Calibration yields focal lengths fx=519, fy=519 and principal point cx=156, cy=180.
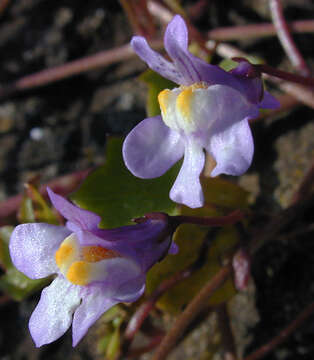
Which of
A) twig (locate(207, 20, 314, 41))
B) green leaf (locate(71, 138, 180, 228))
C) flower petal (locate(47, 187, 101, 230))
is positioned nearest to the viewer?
flower petal (locate(47, 187, 101, 230))

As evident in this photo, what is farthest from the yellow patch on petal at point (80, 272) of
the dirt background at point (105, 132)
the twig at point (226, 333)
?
the dirt background at point (105, 132)

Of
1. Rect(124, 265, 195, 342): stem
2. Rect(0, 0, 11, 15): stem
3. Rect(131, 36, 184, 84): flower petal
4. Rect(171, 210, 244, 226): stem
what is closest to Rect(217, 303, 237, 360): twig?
Rect(124, 265, 195, 342): stem

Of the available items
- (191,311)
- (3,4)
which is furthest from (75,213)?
(3,4)

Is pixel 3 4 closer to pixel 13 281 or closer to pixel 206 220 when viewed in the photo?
pixel 13 281

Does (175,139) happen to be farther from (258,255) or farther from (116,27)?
(116,27)

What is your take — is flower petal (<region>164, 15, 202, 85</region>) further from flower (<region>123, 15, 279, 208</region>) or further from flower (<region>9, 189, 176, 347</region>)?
flower (<region>9, 189, 176, 347</region>)

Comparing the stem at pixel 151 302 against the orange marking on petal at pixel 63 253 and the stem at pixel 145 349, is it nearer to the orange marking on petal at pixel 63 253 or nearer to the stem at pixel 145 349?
the stem at pixel 145 349
